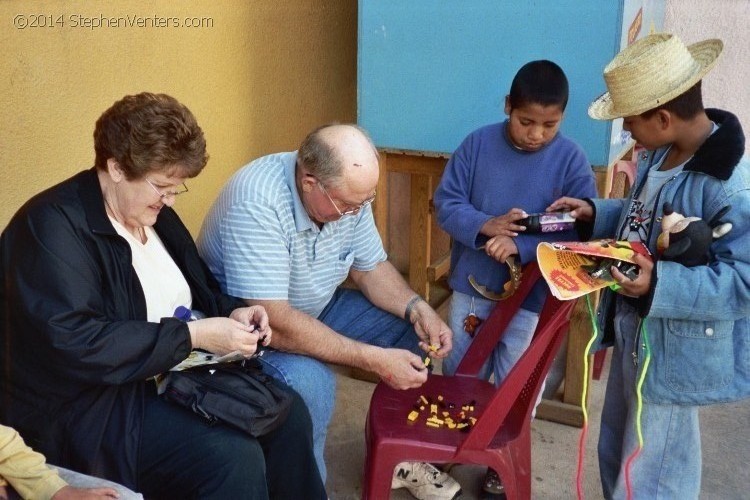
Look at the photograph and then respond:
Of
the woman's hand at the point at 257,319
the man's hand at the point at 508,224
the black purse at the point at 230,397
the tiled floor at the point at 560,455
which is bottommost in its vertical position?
→ the tiled floor at the point at 560,455

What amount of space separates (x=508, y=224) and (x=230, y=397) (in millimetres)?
1166

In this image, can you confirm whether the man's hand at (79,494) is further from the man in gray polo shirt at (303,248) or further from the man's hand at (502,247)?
the man's hand at (502,247)

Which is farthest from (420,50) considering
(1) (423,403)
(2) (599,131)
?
(1) (423,403)

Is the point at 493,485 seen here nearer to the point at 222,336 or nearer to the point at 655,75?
the point at 222,336

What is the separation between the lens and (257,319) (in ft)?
7.65

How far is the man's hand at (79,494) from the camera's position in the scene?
174cm

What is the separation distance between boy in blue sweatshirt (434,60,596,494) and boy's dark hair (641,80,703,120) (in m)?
0.49

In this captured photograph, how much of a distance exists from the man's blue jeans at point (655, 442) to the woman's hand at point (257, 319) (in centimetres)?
113

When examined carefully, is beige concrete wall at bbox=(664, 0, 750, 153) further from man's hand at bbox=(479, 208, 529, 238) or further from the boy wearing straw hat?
man's hand at bbox=(479, 208, 529, 238)

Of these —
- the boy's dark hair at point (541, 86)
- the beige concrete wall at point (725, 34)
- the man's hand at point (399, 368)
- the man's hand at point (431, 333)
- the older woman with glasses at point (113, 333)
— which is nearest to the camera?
the older woman with glasses at point (113, 333)

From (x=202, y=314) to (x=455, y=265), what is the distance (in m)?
1.07

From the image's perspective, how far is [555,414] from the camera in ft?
11.2

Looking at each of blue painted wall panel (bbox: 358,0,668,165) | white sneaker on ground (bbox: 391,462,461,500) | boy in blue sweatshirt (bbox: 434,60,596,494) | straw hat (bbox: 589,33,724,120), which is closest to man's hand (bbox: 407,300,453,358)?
boy in blue sweatshirt (bbox: 434,60,596,494)

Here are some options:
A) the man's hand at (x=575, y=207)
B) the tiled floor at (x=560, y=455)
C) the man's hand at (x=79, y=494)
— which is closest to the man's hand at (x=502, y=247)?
the man's hand at (x=575, y=207)
